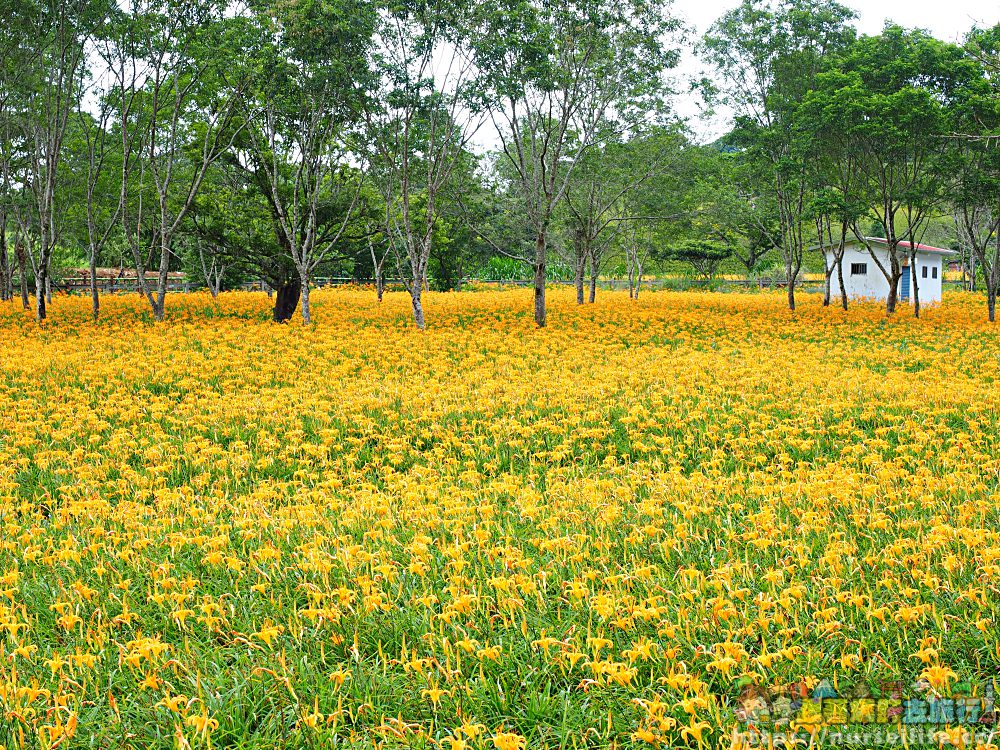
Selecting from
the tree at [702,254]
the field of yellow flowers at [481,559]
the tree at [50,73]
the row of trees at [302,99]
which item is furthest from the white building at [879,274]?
the tree at [50,73]

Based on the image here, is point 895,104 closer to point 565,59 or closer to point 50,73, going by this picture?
point 565,59

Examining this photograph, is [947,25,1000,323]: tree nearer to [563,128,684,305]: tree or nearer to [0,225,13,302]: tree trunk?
[563,128,684,305]: tree

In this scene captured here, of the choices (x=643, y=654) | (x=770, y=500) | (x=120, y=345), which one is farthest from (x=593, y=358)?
(x=643, y=654)

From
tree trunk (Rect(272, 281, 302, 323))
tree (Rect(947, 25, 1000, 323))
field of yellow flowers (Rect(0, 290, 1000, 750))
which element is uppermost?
tree (Rect(947, 25, 1000, 323))

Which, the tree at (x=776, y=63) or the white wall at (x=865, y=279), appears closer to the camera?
the tree at (x=776, y=63)

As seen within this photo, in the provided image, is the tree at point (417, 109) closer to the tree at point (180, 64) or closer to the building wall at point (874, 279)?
the tree at point (180, 64)

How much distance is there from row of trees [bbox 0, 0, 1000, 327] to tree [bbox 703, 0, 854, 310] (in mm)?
68

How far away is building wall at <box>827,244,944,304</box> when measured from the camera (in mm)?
39062

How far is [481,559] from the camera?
A: 4.62 metres

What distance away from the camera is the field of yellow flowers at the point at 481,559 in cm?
312

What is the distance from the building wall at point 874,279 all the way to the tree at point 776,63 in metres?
15.9

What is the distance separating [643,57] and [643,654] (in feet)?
67.3

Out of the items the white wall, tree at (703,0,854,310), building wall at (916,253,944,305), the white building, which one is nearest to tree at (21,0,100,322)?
tree at (703,0,854,310)

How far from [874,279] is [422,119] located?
29752 mm
